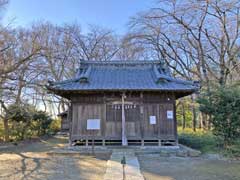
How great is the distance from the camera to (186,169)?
24.5 ft

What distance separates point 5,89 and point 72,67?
15195mm

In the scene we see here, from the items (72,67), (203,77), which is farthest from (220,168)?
(72,67)

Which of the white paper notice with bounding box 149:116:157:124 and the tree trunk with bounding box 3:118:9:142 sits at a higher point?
the white paper notice with bounding box 149:116:157:124

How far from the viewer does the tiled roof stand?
37.0 feet

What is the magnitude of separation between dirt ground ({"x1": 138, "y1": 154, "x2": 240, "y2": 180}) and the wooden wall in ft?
6.75

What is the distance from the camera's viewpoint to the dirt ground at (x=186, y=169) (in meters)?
6.50

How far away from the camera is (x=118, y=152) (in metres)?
9.99

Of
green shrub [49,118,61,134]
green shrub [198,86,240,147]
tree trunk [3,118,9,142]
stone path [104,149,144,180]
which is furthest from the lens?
Result: green shrub [49,118,61,134]

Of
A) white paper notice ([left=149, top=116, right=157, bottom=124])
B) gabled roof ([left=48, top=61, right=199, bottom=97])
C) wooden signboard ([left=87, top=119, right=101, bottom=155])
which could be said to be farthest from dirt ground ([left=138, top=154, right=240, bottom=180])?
gabled roof ([left=48, top=61, right=199, bottom=97])

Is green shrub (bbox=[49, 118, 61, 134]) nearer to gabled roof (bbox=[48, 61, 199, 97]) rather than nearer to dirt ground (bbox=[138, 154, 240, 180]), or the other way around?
gabled roof (bbox=[48, 61, 199, 97])

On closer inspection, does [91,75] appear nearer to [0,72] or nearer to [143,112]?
[143,112]

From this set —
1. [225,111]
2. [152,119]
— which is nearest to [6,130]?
[152,119]

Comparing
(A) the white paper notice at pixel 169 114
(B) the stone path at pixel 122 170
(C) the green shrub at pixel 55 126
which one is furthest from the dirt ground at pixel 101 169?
(C) the green shrub at pixel 55 126

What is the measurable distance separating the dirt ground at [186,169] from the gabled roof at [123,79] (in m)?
3.43
